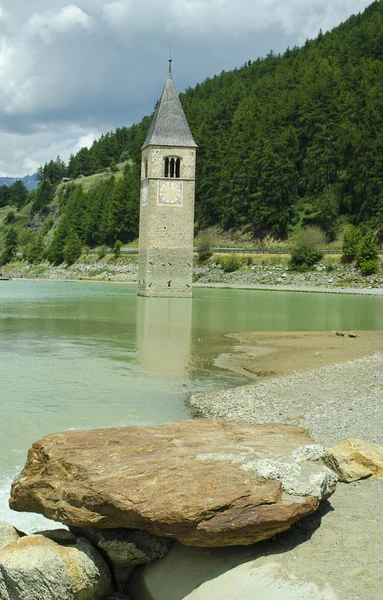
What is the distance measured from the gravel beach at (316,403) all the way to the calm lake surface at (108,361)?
71cm

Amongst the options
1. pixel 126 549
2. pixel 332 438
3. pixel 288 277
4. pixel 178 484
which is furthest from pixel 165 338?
pixel 288 277

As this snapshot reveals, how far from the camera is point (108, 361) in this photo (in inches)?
607

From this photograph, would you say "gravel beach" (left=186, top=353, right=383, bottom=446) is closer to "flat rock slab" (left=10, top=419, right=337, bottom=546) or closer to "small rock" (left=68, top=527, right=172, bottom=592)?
"flat rock slab" (left=10, top=419, right=337, bottom=546)

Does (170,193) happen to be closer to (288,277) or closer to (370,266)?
(288,277)

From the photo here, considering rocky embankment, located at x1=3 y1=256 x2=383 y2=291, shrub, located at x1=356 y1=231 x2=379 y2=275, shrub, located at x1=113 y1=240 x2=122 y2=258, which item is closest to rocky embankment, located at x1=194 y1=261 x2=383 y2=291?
rocky embankment, located at x1=3 y1=256 x2=383 y2=291

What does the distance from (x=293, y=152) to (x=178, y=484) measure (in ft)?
221

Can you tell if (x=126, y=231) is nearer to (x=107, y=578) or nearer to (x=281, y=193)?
(x=281, y=193)

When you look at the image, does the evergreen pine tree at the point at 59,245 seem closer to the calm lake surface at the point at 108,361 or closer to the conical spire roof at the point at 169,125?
the conical spire roof at the point at 169,125

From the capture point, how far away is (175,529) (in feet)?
14.0

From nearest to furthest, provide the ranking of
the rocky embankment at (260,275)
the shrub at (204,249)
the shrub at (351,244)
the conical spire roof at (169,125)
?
the conical spire roof at (169,125) → the rocky embankment at (260,275) → the shrub at (351,244) → the shrub at (204,249)

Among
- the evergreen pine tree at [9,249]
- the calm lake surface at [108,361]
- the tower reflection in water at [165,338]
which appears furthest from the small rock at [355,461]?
the evergreen pine tree at [9,249]

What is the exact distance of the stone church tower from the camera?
42969 millimetres

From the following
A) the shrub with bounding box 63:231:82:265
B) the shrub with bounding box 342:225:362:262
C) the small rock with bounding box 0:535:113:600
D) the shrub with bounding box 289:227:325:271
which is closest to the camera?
the small rock with bounding box 0:535:113:600

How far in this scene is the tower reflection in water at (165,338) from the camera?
14.8 metres
